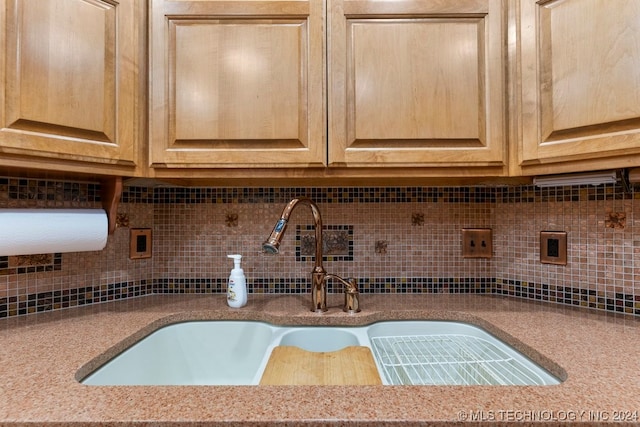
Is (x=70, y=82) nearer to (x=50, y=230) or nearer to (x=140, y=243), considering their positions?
(x=50, y=230)

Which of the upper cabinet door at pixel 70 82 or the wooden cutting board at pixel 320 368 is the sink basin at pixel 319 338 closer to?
the wooden cutting board at pixel 320 368

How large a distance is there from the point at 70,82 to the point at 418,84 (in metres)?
0.88

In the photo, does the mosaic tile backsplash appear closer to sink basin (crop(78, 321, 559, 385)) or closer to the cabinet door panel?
sink basin (crop(78, 321, 559, 385))

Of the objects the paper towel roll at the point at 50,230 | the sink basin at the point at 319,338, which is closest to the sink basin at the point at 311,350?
the sink basin at the point at 319,338

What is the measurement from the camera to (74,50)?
79 cm

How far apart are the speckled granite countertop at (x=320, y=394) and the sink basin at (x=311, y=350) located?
65 millimetres

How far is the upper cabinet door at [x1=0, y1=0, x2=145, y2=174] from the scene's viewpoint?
2.36 feet

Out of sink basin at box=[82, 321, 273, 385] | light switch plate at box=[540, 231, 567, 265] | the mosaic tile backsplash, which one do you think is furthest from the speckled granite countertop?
the mosaic tile backsplash

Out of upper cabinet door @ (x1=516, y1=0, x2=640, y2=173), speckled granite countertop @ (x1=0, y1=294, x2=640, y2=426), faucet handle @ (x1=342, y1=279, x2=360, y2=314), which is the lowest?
speckled granite countertop @ (x1=0, y1=294, x2=640, y2=426)

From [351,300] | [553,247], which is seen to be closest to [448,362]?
[351,300]

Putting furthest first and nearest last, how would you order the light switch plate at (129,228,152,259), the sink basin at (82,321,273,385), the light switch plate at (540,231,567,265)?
the light switch plate at (129,228,152,259) → the light switch plate at (540,231,567,265) → the sink basin at (82,321,273,385)

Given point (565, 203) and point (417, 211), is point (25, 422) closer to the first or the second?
point (417, 211)

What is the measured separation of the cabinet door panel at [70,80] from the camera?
721mm

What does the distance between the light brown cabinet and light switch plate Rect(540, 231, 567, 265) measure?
0.38 meters
